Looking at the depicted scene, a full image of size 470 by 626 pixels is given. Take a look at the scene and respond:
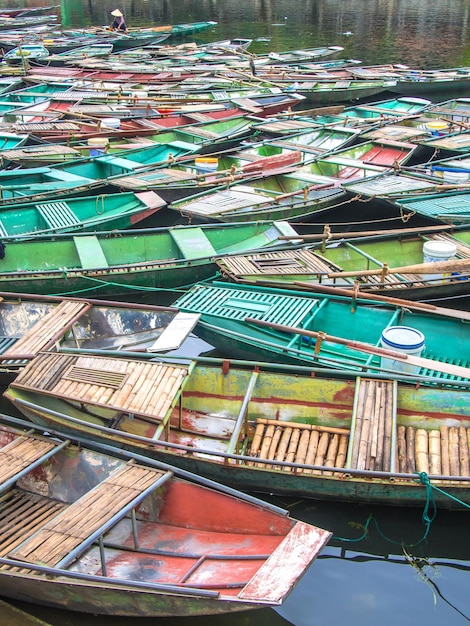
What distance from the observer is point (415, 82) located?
26562 mm

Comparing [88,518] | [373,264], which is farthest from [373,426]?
[373,264]

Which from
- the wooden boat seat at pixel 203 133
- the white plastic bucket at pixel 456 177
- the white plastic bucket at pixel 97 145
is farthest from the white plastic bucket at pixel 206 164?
the white plastic bucket at pixel 456 177

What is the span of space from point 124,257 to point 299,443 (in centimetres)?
616

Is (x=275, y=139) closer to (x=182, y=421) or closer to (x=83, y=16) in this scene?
(x=182, y=421)

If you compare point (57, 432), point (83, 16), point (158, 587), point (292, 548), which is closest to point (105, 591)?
point (158, 587)

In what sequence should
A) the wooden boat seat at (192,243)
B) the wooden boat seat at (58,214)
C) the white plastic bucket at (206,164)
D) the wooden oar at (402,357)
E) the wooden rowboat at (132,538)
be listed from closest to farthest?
the wooden rowboat at (132,538), the wooden oar at (402,357), the wooden boat seat at (192,243), the wooden boat seat at (58,214), the white plastic bucket at (206,164)

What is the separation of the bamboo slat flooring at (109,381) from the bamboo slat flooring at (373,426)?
2.43 m

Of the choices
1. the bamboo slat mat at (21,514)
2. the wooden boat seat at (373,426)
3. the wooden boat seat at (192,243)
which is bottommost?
the bamboo slat mat at (21,514)

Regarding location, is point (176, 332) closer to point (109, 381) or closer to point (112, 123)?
point (109, 381)

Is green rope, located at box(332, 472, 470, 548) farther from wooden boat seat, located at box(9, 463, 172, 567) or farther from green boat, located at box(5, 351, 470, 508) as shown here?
wooden boat seat, located at box(9, 463, 172, 567)

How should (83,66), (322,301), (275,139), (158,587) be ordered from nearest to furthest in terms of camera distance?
(158,587) → (322,301) → (275,139) → (83,66)

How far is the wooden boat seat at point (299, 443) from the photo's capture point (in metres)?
8.30

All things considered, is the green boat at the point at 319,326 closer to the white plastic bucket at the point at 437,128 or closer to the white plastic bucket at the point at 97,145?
the white plastic bucket at the point at 97,145

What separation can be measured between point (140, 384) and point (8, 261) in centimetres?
557
